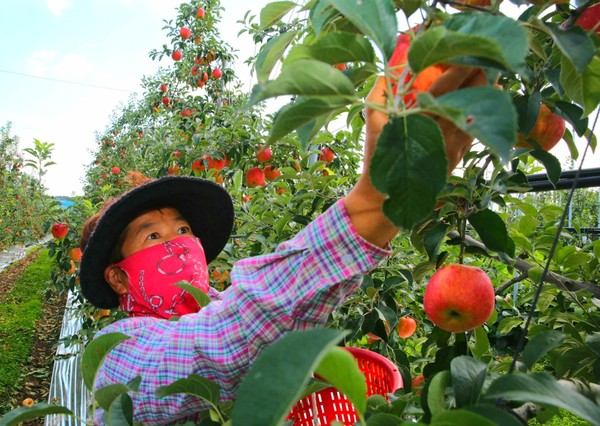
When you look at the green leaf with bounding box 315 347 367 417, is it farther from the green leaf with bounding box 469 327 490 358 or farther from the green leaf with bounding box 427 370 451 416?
the green leaf with bounding box 469 327 490 358

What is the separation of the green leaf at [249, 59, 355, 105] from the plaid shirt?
0.24 m

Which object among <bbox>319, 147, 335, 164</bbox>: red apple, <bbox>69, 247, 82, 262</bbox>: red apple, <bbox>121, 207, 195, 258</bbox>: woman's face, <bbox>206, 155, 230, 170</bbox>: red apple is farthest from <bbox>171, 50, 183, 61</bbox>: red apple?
<bbox>121, 207, 195, 258</bbox>: woman's face

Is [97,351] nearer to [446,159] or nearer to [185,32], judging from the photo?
[446,159]

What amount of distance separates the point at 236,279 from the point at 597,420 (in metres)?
0.47

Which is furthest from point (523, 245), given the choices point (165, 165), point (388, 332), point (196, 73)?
point (196, 73)

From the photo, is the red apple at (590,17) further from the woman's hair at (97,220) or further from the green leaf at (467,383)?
the woman's hair at (97,220)

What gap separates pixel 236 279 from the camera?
0.73 metres

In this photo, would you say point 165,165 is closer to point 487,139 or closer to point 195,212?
point 195,212

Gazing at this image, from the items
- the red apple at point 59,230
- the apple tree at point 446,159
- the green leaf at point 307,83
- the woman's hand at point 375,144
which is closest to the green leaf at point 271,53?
the apple tree at point 446,159

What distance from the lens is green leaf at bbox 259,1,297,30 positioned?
0.75m

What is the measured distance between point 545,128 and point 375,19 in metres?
0.49

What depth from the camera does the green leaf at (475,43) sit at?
1.13ft

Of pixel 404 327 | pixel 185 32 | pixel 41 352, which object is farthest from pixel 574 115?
pixel 41 352

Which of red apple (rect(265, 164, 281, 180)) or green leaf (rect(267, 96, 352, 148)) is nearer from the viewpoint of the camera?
green leaf (rect(267, 96, 352, 148))
